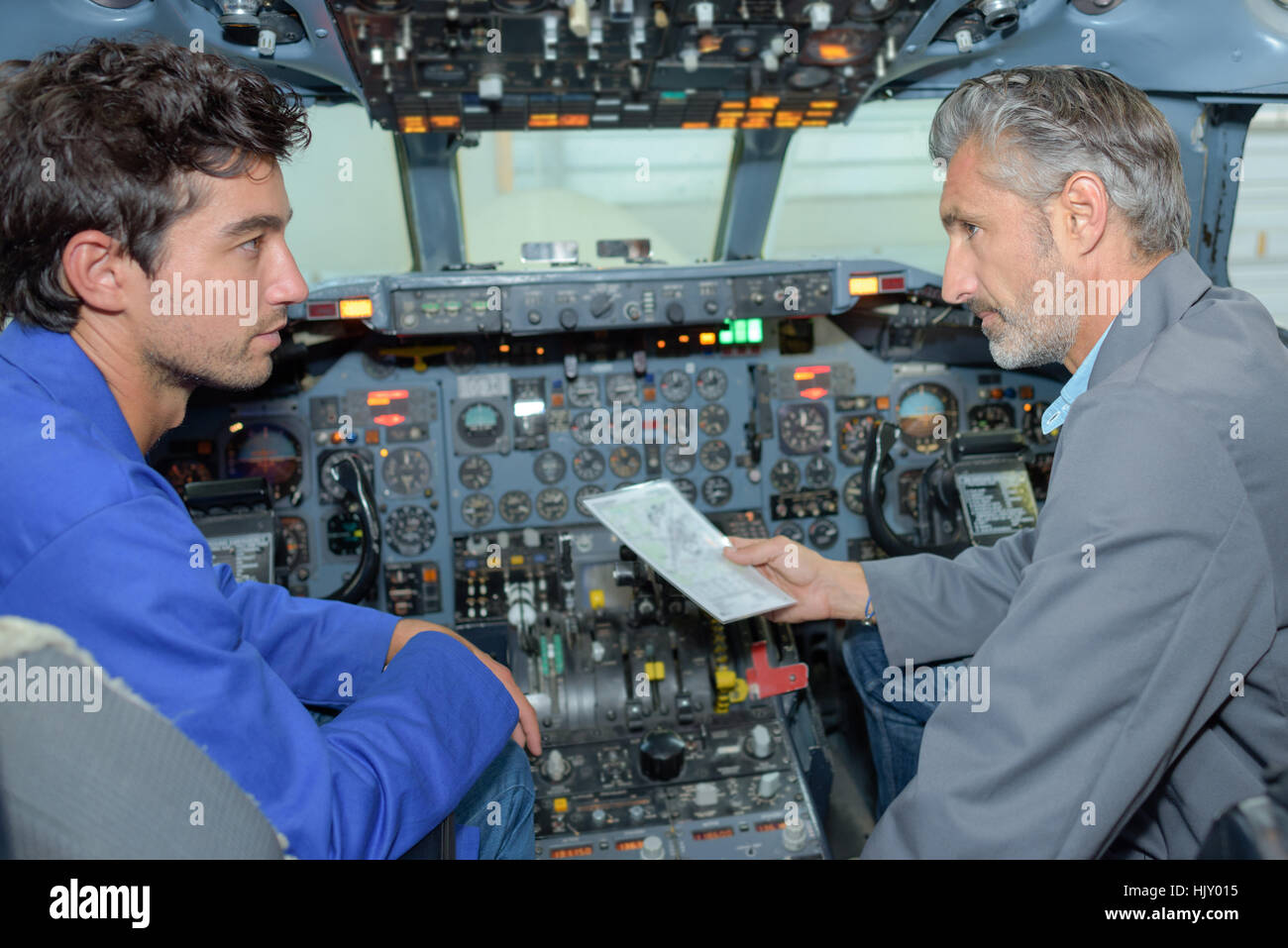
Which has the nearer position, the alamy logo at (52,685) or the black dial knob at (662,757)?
the alamy logo at (52,685)

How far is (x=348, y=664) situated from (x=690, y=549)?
950mm

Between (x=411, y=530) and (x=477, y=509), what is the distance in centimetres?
29

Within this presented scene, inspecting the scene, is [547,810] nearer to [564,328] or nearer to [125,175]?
[564,328]

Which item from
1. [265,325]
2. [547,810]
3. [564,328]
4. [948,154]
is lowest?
[547,810]

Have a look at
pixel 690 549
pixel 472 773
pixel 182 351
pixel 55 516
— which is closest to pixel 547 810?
pixel 690 549

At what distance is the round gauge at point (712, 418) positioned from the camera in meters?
4.02

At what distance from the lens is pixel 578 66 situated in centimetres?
254

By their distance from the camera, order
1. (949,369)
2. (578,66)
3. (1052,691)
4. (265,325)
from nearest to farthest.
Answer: (1052,691) → (265,325) → (578,66) → (949,369)

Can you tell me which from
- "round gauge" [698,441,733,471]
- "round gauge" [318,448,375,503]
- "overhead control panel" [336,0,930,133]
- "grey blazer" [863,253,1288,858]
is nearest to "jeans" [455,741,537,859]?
"grey blazer" [863,253,1288,858]

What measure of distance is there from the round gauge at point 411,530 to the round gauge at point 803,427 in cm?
164

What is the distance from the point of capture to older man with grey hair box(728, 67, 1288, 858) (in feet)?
3.44

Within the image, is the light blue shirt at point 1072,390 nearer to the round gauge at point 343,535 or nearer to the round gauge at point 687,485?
the round gauge at point 687,485

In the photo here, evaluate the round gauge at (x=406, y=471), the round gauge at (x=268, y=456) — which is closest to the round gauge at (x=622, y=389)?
the round gauge at (x=406, y=471)

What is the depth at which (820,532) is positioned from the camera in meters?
4.08
